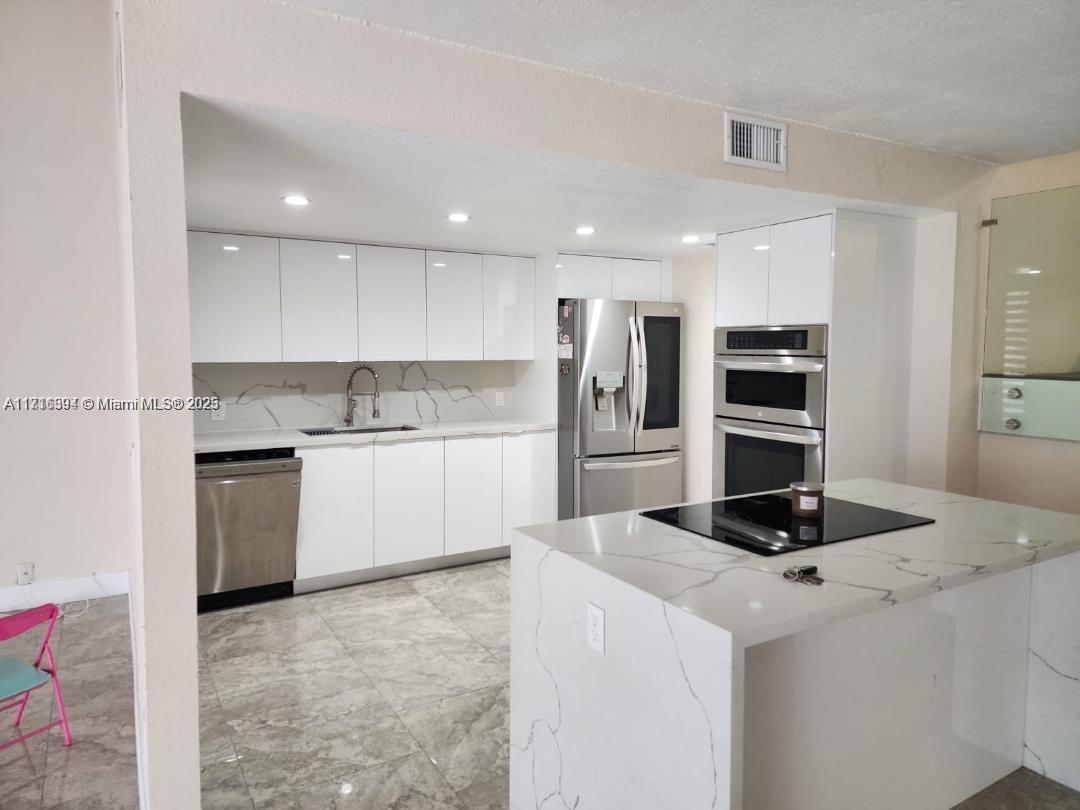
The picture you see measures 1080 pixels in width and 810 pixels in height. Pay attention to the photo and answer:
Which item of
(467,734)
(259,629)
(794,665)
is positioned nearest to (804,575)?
(794,665)

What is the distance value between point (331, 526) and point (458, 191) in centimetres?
214

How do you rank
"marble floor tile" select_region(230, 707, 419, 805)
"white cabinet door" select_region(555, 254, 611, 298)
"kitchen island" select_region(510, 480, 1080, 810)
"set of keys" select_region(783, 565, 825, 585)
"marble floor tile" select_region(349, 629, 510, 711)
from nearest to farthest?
1. "kitchen island" select_region(510, 480, 1080, 810)
2. "set of keys" select_region(783, 565, 825, 585)
3. "marble floor tile" select_region(230, 707, 419, 805)
4. "marble floor tile" select_region(349, 629, 510, 711)
5. "white cabinet door" select_region(555, 254, 611, 298)

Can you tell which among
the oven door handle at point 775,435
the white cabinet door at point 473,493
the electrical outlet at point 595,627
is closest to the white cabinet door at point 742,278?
the oven door handle at point 775,435

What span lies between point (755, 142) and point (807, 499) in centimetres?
151

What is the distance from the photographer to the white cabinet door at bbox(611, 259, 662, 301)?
493 centimetres

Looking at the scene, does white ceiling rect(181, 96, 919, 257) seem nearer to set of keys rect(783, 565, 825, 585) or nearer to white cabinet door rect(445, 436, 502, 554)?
white cabinet door rect(445, 436, 502, 554)

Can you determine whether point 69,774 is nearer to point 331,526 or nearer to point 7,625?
point 7,625

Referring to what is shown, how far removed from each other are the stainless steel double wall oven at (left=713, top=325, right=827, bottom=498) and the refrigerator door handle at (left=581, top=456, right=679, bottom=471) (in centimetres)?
83

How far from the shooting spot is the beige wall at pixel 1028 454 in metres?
3.35

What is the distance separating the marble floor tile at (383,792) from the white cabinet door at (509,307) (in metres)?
2.93

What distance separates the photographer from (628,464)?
188 inches

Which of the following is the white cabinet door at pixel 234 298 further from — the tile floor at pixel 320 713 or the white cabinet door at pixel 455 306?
the tile floor at pixel 320 713

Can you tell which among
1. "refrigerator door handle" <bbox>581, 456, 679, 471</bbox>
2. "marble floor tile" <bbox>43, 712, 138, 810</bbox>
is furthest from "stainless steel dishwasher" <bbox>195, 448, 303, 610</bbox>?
"refrigerator door handle" <bbox>581, 456, 679, 471</bbox>

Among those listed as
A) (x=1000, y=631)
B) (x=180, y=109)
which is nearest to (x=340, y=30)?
(x=180, y=109)
